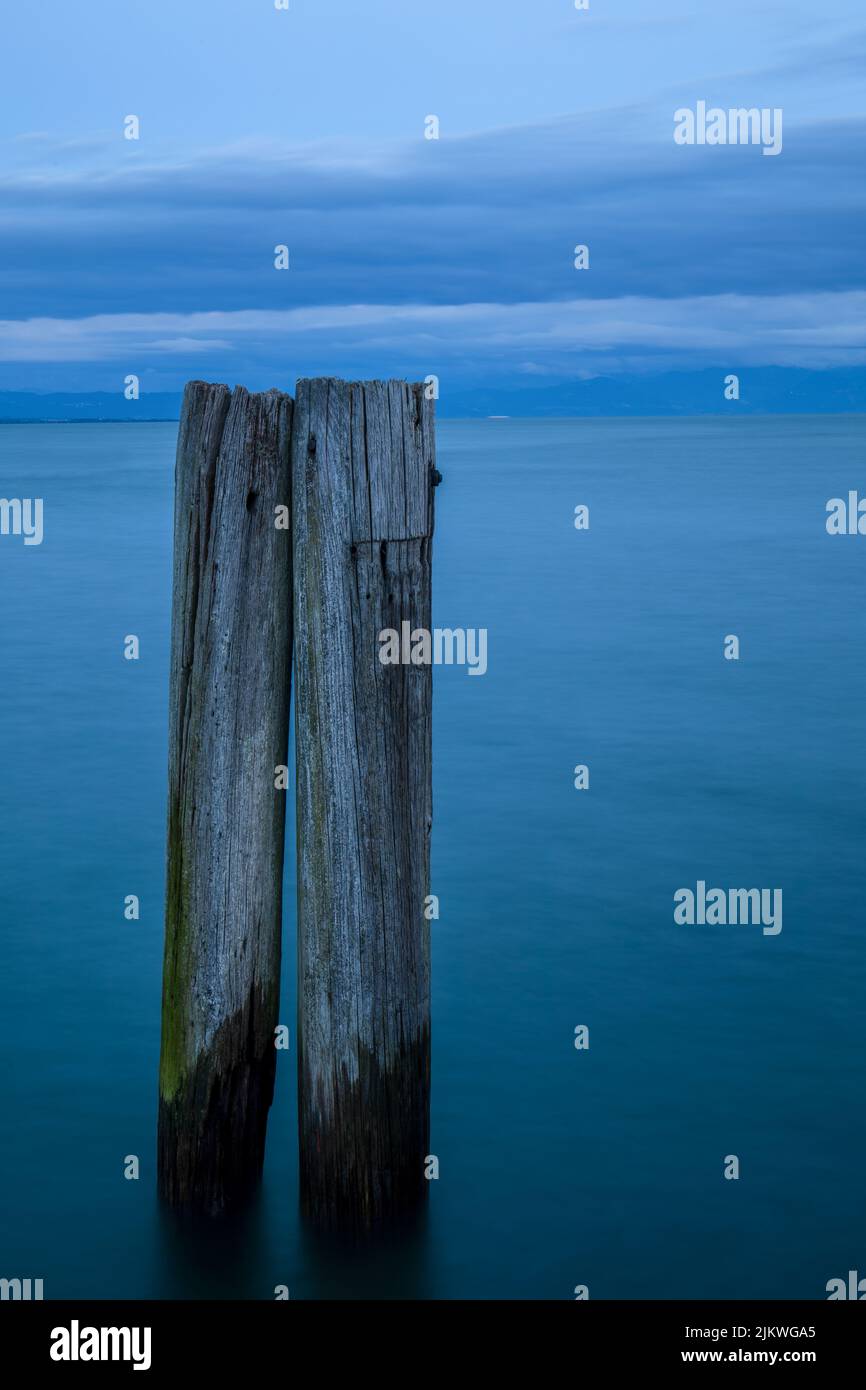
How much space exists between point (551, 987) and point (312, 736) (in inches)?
104

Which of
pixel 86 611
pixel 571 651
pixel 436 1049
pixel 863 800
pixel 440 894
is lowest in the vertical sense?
pixel 436 1049

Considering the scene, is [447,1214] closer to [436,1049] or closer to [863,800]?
[436,1049]

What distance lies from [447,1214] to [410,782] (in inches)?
57.1

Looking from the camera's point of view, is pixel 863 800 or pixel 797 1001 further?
pixel 863 800

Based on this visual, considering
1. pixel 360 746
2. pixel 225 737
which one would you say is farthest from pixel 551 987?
Result: pixel 225 737

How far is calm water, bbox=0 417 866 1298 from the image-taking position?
450 centimetres

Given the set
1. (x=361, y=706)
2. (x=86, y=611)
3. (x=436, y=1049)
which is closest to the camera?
(x=361, y=706)

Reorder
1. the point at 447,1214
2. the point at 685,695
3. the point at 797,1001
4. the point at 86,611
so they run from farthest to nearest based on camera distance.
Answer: the point at 86,611 < the point at 685,695 < the point at 797,1001 < the point at 447,1214

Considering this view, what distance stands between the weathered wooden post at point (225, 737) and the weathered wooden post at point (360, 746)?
96 mm

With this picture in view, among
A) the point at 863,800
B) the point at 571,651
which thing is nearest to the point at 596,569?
the point at 571,651

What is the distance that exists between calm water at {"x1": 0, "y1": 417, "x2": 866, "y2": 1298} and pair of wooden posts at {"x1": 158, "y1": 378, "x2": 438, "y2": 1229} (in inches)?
28.3

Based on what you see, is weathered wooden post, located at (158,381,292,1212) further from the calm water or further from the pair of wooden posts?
the calm water

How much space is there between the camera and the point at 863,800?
893 cm

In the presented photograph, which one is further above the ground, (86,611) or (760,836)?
(86,611)
